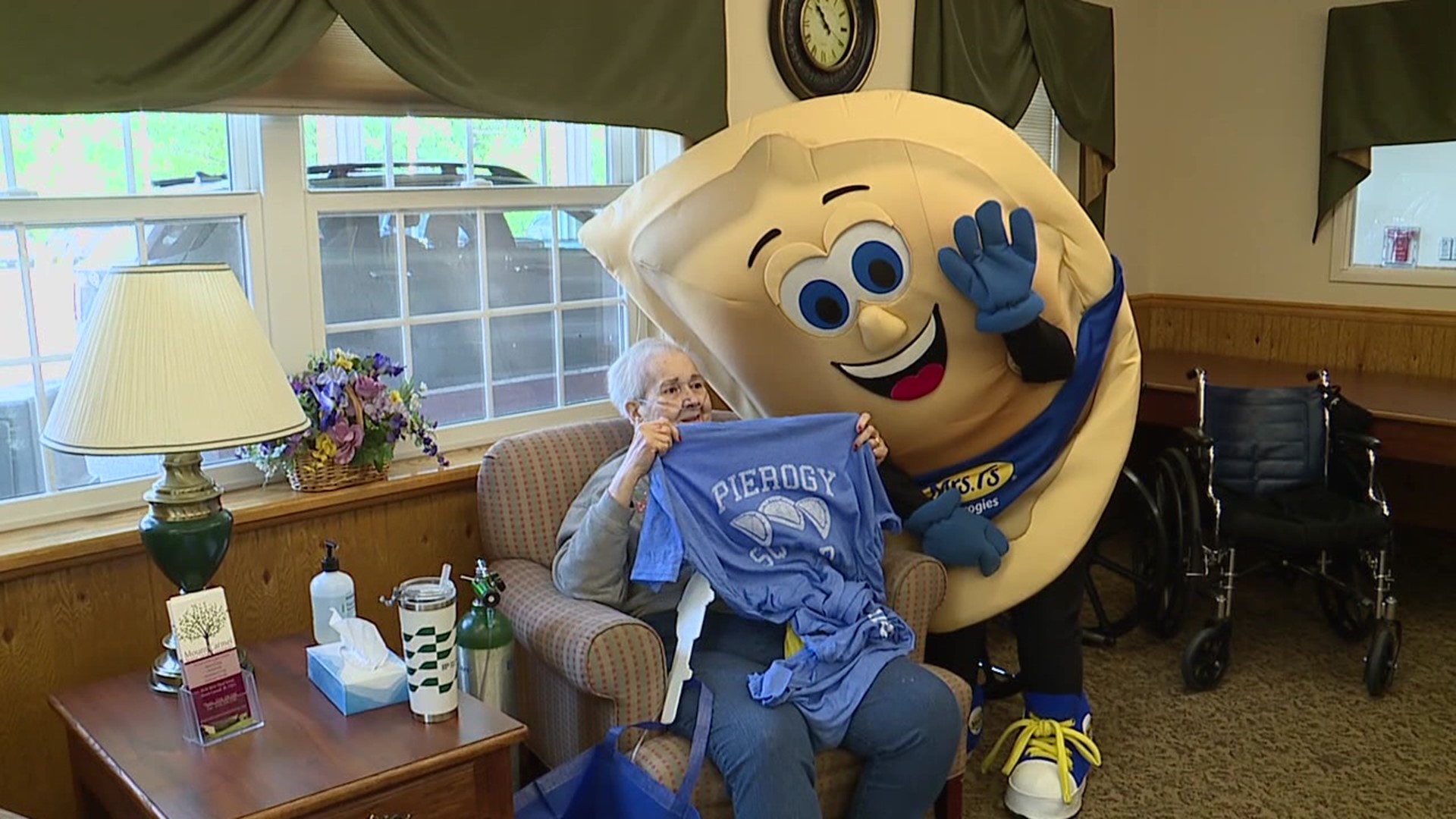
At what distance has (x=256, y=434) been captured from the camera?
6.09 ft

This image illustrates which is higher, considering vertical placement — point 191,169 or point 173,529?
point 191,169

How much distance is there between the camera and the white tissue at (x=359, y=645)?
6.44 ft

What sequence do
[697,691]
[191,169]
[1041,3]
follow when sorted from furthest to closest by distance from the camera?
[1041,3], [191,169], [697,691]

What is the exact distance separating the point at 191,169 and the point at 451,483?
2.69 ft

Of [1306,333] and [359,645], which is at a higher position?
[1306,333]

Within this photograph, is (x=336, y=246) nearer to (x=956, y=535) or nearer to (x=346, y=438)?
(x=346, y=438)

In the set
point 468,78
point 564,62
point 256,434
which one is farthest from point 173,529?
point 564,62

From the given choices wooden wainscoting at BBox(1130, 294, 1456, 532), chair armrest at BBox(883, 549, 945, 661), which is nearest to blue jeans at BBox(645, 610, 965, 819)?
chair armrest at BBox(883, 549, 945, 661)

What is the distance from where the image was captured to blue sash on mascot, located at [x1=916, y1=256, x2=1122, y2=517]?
2.64 metres

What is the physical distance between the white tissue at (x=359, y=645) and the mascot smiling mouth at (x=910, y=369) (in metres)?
1.09

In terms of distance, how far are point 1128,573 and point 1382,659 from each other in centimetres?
68

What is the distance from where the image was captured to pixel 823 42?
11.4 feet

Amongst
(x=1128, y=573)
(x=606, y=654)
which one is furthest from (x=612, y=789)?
(x=1128, y=573)

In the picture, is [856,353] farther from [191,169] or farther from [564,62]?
[191,169]
